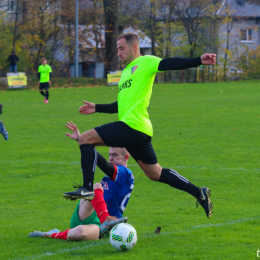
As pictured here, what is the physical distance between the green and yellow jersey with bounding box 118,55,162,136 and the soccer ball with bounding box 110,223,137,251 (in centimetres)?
111

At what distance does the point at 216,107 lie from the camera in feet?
66.6

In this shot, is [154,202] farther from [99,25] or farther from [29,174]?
[99,25]

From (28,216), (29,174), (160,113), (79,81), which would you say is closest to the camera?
(28,216)

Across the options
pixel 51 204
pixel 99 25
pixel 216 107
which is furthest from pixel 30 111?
pixel 99 25

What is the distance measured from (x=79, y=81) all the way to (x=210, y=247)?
3240cm

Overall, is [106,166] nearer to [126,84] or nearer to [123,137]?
[123,137]

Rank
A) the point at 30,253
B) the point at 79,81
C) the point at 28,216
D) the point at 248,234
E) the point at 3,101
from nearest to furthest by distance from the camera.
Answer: the point at 30,253
the point at 248,234
the point at 28,216
the point at 3,101
the point at 79,81

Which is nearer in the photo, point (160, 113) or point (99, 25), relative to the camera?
point (160, 113)

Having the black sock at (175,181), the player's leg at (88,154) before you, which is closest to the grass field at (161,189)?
the black sock at (175,181)

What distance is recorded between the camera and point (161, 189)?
798cm

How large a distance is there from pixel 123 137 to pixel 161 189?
3.14 metres

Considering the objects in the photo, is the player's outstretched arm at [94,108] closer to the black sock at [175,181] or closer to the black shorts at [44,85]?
the black sock at [175,181]

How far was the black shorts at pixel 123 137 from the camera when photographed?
500 centimetres

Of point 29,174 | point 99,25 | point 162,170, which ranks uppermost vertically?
point 99,25
